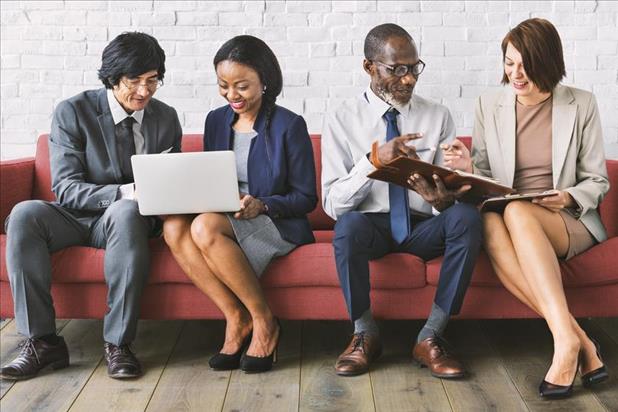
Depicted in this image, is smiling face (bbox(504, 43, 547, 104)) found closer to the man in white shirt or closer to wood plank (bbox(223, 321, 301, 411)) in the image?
the man in white shirt

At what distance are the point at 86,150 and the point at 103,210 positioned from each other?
0.23m

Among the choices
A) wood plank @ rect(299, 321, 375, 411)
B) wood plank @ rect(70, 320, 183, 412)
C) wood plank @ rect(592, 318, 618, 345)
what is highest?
wood plank @ rect(592, 318, 618, 345)

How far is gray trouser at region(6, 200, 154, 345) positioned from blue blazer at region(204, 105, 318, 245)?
1.40ft

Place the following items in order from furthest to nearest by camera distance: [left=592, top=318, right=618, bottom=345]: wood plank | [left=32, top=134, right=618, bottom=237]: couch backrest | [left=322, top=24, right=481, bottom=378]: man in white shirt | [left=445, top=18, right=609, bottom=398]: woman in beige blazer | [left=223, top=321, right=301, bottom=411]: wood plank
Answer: [left=32, top=134, right=618, bottom=237]: couch backrest
[left=592, top=318, right=618, bottom=345]: wood plank
[left=322, top=24, right=481, bottom=378]: man in white shirt
[left=445, top=18, right=609, bottom=398]: woman in beige blazer
[left=223, top=321, right=301, bottom=411]: wood plank

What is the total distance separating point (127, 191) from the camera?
3.02 meters

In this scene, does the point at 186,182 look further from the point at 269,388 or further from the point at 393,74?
the point at 393,74

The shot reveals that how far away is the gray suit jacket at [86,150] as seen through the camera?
3.02 metres

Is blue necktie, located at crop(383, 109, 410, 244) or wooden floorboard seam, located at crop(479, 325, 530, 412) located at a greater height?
blue necktie, located at crop(383, 109, 410, 244)

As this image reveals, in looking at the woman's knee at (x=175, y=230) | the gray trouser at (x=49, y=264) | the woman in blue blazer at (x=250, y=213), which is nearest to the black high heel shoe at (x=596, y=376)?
the woman in blue blazer at (x=250, y=213)

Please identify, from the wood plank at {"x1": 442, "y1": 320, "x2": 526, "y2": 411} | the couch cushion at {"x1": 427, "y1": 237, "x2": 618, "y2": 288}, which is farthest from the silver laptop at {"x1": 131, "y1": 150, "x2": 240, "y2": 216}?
the wood plank at {"x1": 442, "y1": 320, "x2": 526, "y2": 411}

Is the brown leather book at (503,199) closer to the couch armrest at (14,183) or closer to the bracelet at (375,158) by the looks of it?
the bracelet at (375,158)

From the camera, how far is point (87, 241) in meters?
3.05

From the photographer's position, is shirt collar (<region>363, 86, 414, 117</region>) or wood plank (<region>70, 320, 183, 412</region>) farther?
shirt collar (<region>363, 86, 414, 117</region>)

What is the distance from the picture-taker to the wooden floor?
2.60 metres
